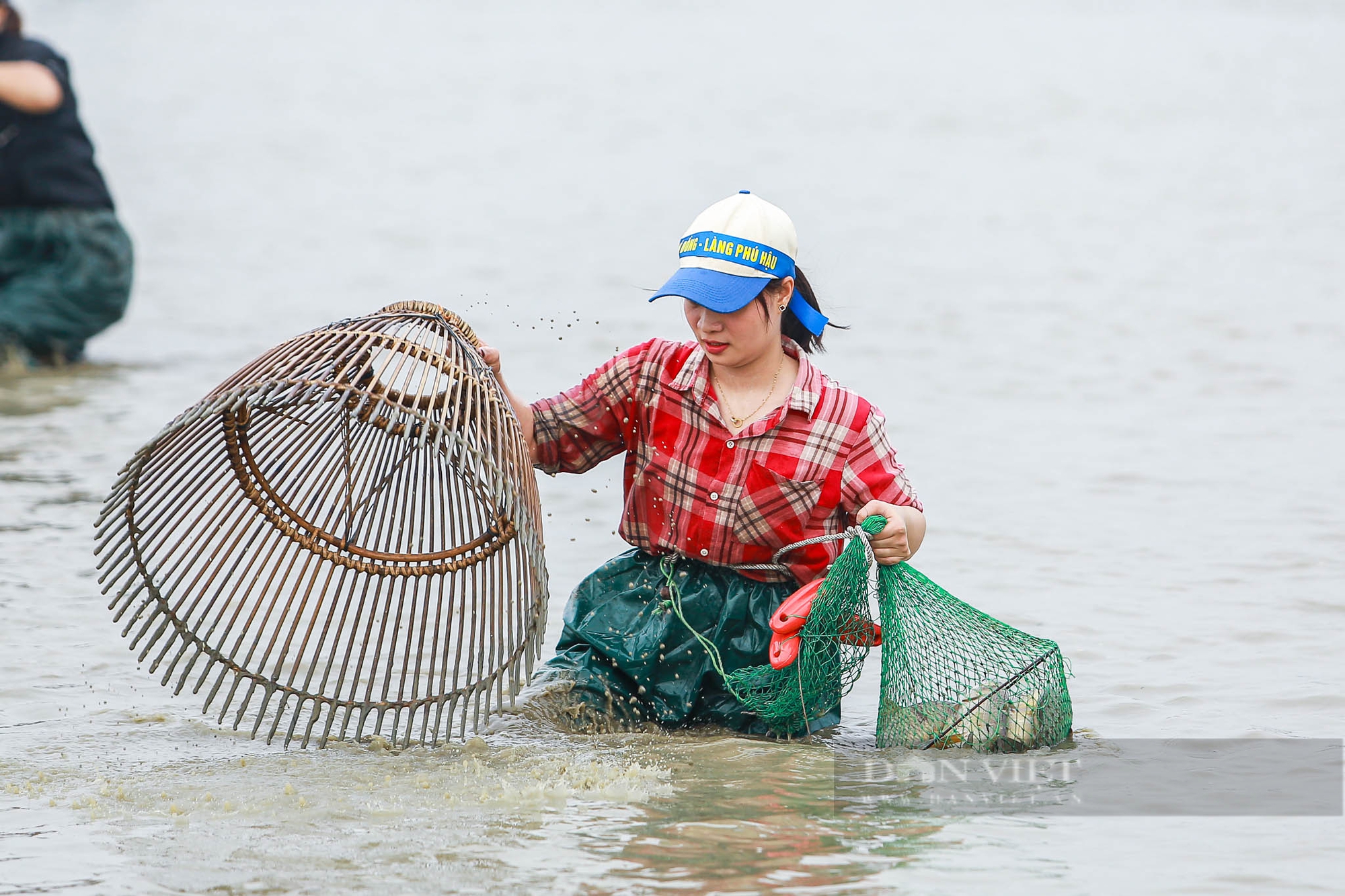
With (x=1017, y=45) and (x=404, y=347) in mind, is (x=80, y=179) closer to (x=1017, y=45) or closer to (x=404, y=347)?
(x=404, y=347)

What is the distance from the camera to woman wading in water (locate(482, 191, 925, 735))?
367 centimetres

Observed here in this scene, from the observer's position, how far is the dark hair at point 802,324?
12.6 feet

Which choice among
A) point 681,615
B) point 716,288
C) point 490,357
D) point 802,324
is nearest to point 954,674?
point 681,615

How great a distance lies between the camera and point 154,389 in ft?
26.8

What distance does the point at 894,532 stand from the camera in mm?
3590

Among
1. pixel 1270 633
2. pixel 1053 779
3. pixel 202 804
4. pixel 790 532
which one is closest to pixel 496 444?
pixel 790 532

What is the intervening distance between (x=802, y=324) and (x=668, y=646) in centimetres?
84

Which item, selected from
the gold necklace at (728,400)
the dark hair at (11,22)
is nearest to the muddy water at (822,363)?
the gold necklace at (728,400)

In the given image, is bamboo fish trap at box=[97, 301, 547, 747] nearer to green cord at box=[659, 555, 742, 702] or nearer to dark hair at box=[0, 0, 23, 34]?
green cord at box=[659, 555, 742, 702]

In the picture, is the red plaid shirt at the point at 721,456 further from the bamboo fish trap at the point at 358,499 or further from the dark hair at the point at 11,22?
the dark hair at the point at 11,22

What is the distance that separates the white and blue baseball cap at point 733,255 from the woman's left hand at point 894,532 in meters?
0.55

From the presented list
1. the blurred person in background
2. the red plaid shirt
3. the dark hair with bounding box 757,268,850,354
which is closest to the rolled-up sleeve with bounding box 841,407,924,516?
the red plaid shirt

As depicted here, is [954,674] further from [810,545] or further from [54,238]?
[54,238]

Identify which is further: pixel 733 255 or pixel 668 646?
pixel 668 646
